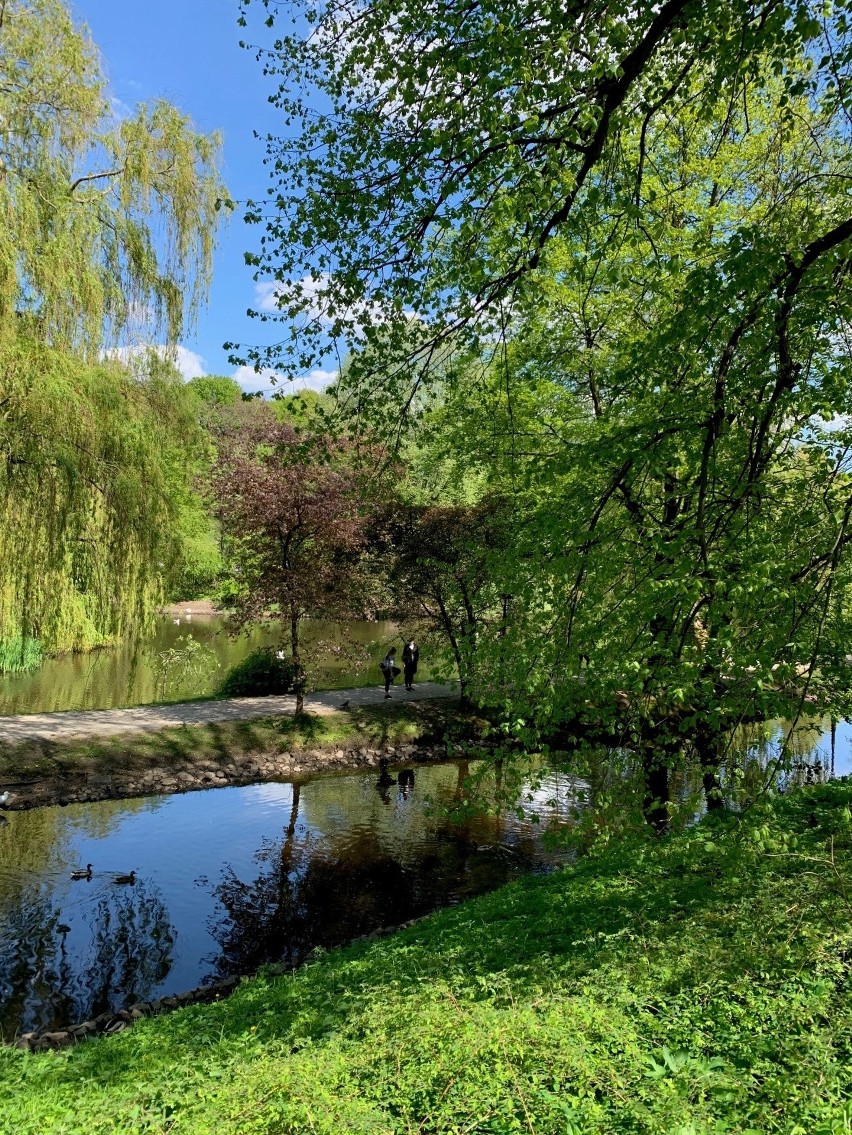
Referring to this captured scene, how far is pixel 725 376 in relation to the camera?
190 inches

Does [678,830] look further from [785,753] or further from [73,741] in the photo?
[73,741]

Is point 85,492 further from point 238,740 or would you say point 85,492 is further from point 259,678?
point 259,678

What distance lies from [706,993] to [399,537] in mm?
13708

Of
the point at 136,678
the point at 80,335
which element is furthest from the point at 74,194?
the point at 136,678

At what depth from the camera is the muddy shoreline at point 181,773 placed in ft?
39.5

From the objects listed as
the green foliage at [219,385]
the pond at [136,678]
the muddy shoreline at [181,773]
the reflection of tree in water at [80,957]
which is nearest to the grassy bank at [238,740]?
the muddy shoreline at [181,773]

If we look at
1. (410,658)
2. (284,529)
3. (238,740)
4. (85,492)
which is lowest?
(238,740)

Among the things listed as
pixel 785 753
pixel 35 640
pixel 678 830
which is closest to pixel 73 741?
pixel 35 640

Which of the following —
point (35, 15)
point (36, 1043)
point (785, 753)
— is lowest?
point (36, 1043)

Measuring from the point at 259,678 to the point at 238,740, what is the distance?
4.21m

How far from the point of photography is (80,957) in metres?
7.62

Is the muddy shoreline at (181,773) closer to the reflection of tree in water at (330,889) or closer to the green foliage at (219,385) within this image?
the reflection of tree in water at (330,889)

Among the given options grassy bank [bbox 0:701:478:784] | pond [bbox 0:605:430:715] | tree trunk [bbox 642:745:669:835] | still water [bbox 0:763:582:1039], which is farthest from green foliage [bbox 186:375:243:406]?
tree trunk [bbox 642:745:669:835]

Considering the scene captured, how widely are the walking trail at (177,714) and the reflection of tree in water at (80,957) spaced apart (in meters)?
5.19
